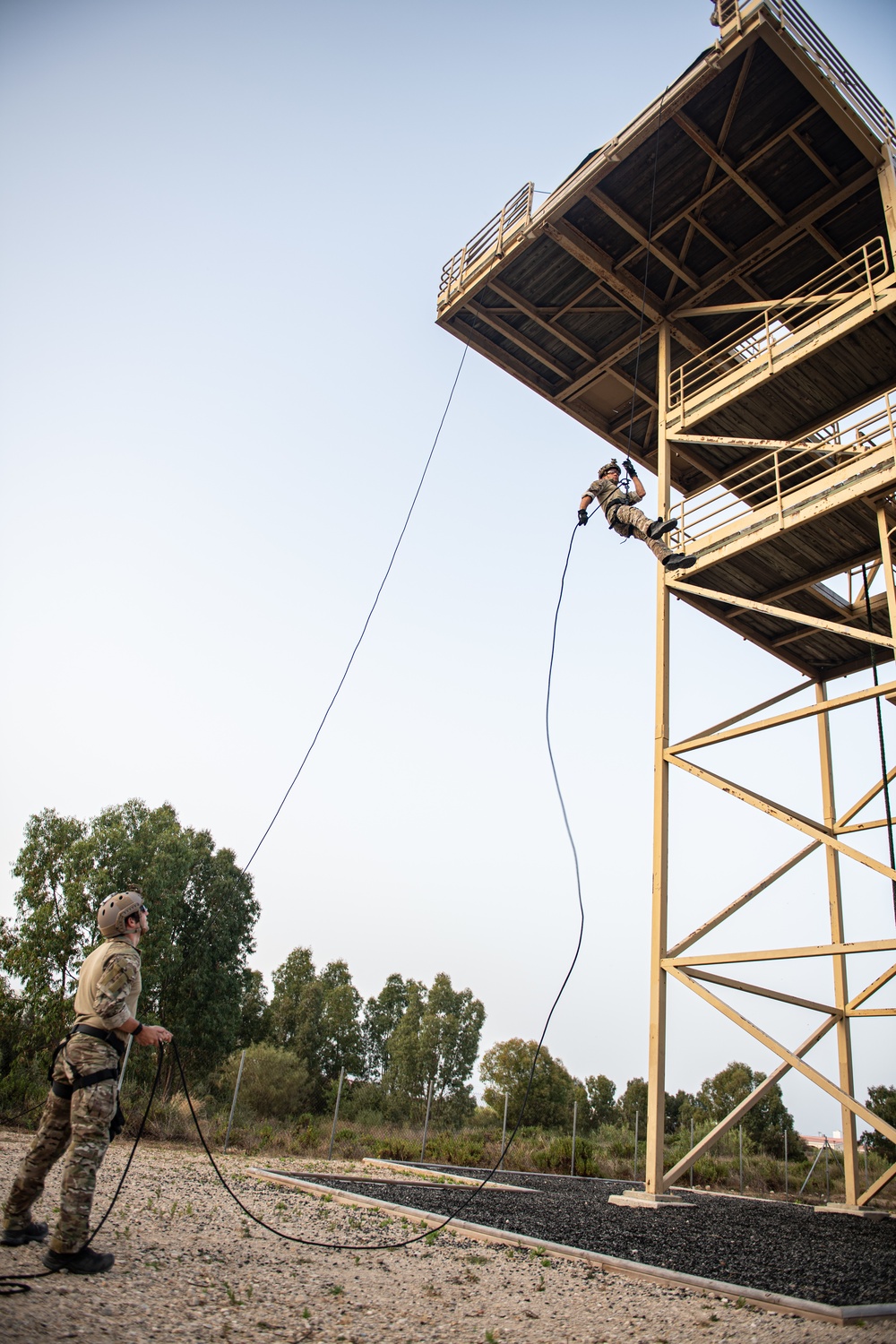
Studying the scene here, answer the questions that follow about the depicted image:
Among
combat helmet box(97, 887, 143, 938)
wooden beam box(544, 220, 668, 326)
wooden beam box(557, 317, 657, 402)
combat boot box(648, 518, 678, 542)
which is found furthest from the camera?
wooden beam box(557, 317, 657, 402)

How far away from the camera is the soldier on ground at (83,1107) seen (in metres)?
4.15

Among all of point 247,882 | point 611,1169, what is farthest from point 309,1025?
point 611,1169

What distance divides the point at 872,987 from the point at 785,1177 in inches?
485

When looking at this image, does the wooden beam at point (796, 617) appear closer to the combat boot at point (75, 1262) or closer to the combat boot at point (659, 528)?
the combat boot at point (659, 528)

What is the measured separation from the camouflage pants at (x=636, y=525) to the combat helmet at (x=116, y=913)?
7.71 metres

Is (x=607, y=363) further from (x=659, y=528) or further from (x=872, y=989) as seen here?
(x=872, y=989)

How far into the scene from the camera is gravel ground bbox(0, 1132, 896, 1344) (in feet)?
11.5

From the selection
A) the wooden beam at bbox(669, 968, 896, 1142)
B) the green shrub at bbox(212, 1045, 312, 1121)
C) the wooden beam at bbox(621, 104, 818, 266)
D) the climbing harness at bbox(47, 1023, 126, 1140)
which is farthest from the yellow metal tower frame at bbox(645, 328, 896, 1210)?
the green shrub at bbox(212, 1045, 312, 1121)

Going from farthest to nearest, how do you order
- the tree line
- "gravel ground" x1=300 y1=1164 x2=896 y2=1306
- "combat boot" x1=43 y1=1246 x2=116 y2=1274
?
the tree line
"gravel ground" x1=300 y1=1164 x2=896 y2=1306
"combat boot" x1=43 y1=1246 x2=116 y2=1274

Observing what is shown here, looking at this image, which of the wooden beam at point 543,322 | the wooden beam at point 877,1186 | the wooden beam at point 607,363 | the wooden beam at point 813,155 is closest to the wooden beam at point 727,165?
the wooden beam at point 813,155

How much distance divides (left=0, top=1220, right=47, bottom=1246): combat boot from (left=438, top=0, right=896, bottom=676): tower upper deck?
973 centimetres

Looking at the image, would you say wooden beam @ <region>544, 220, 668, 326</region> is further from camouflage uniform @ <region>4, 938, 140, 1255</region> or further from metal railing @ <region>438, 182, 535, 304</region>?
camouflage uniform @ <region>4, 938, 140, 1255</region>

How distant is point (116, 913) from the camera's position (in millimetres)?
4906

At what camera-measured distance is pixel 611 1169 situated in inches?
763
